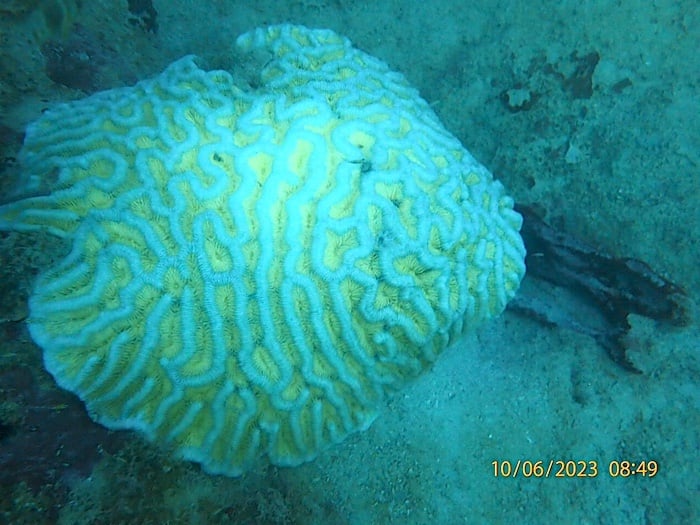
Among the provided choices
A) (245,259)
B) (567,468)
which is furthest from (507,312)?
(245,259)

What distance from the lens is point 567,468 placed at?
3.77 metres

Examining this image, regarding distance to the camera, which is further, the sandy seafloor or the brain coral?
the sandy seafloor

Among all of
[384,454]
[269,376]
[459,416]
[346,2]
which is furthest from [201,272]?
[346,2]

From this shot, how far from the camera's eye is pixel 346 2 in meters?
5.52

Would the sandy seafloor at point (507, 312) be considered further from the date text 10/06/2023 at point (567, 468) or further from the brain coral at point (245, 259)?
the brain coral at point (245, 259)

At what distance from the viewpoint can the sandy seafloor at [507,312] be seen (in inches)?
121

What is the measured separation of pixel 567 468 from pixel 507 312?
1.47 m

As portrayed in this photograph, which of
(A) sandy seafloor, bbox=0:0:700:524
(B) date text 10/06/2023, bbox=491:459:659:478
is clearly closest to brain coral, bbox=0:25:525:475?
(A) sandy seafloor, bbox=0:0:700:524

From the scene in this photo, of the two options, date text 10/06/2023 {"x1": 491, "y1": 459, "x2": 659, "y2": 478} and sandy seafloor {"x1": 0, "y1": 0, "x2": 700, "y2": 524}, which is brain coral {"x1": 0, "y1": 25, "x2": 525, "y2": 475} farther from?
date text 10/06/2023 {"x1": 491, "y1": 459, "x2": 659, "y2": 478}

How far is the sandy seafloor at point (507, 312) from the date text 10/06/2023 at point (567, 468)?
5 cm

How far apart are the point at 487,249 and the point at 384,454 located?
182 cm

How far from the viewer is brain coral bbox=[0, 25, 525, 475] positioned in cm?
267

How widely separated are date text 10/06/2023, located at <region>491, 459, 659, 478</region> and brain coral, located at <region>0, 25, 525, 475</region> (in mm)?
1231

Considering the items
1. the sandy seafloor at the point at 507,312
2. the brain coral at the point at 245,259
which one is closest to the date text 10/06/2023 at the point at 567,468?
the sandy seafloor at the point at 507,312
